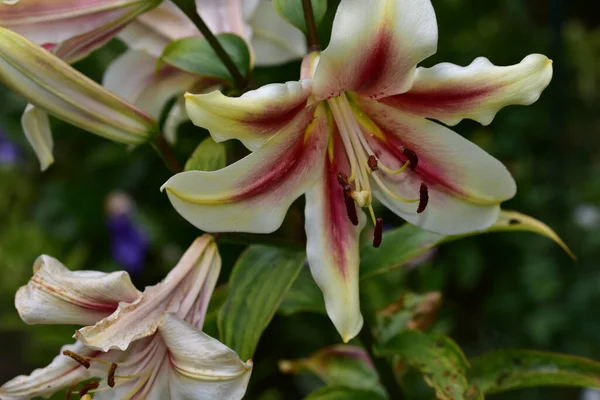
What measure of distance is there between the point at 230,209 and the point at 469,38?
1.54 meters

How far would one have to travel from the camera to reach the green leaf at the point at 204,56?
666 mm

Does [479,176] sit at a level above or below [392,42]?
below

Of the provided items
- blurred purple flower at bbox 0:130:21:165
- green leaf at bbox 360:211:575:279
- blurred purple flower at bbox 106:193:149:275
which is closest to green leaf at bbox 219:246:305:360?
green leaf at bbox 360:211:575:279

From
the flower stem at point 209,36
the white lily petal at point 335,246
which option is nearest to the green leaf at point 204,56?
the flower stem at point 209,36

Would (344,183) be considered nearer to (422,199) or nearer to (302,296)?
(422,199)

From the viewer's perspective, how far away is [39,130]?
0.67 meters

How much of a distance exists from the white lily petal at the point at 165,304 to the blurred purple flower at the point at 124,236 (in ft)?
3.33

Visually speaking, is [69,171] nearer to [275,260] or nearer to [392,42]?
[275,260]

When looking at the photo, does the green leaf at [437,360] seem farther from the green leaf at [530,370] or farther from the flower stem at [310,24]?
the flower stem at [310,24]

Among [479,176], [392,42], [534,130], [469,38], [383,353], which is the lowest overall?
[534,130]

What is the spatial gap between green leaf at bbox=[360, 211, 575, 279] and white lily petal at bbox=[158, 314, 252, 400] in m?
0.21

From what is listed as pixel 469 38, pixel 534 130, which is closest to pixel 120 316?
pixel 469 38

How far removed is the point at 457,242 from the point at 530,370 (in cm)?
113

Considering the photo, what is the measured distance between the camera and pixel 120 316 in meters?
0.53
